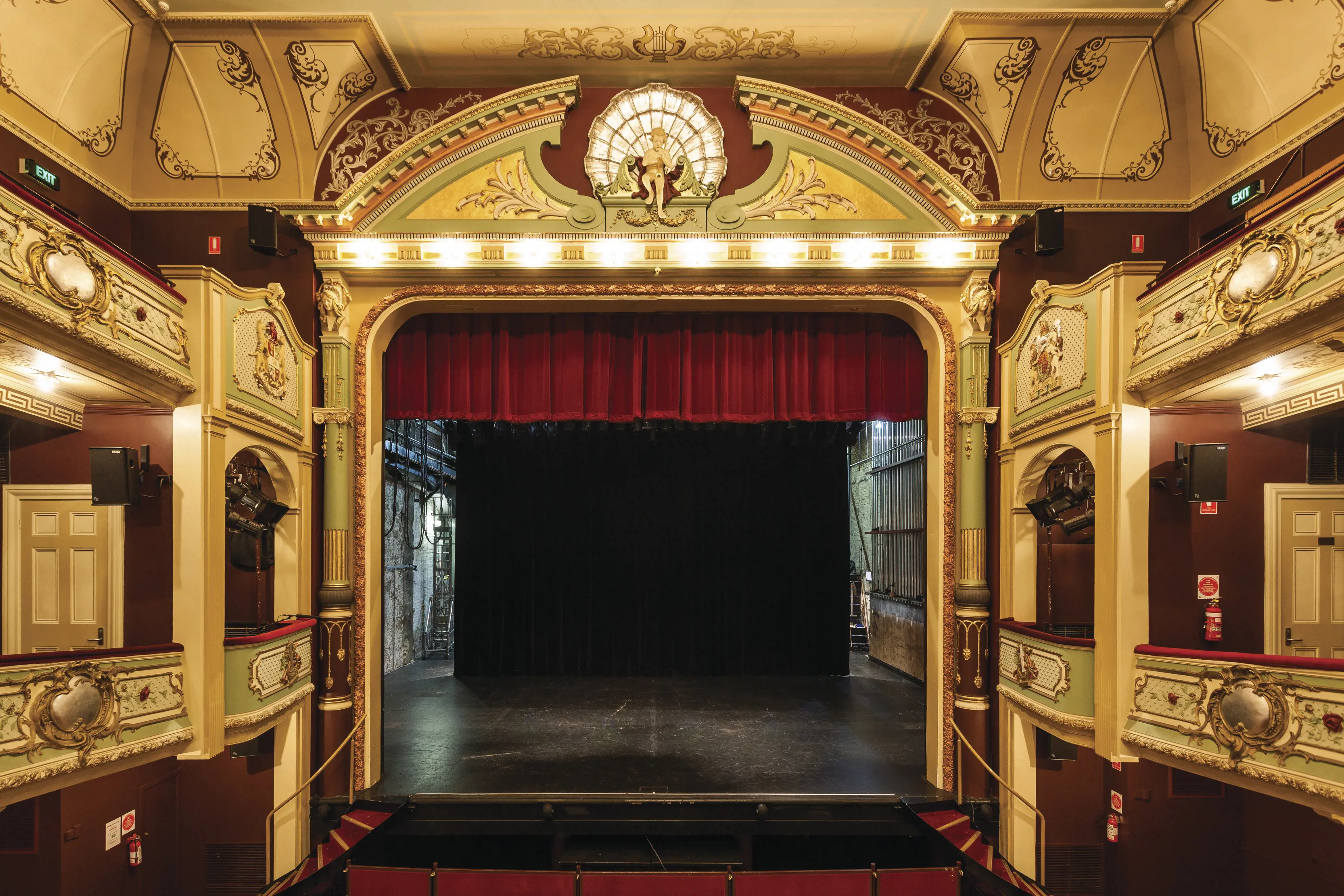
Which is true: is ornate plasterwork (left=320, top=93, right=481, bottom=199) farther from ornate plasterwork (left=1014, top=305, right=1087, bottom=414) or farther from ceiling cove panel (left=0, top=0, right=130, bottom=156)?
ornate plasterwork (left=1014, top=305, right=1087, bottom=414)

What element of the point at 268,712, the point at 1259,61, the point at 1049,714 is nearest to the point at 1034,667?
the point at 1049,714

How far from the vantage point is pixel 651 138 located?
5957 mm

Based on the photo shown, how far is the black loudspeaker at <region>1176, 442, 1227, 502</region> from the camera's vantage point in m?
4.19

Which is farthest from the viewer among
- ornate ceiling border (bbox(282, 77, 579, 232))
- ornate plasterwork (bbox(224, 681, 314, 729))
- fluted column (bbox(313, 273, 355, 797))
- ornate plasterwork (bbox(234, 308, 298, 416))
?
ornate ceiling border (bbox(282, 77, 579, 232))

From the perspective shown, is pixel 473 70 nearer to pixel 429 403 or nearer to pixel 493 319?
pixel 493 319

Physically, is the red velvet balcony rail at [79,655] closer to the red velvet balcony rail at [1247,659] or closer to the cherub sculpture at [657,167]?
the cherub sculpture at [657,167]

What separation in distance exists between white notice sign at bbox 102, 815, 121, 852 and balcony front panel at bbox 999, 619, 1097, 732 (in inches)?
256

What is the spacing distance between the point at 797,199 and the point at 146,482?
5.23 meters

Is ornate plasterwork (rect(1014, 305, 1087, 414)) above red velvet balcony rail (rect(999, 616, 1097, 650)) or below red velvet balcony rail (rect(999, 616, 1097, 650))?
above

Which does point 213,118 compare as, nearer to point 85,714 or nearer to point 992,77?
point 85,714

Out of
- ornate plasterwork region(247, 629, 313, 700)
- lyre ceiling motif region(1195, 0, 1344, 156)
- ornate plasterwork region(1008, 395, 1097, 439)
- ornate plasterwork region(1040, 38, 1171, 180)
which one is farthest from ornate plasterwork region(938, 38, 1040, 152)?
ornate plasterwork region(247, 629, 313, 700)

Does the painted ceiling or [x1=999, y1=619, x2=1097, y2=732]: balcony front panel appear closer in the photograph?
[x1=999, y1=619, x2=1097, y2=732]: balcony front panel

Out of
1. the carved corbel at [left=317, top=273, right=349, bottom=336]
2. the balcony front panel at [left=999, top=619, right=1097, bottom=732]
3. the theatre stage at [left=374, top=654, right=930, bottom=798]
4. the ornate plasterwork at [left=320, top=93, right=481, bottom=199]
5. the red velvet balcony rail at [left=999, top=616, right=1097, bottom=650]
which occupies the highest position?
the ornate plasterwork at [left=320, top=93, right=481, bottom=199]

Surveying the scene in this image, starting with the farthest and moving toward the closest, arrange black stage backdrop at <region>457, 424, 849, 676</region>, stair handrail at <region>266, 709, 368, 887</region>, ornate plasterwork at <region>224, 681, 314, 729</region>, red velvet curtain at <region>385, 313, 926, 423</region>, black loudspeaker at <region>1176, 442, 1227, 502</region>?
black stage backdrop at <region>457, 424, 849, 676</region> < red velvet curtain at <region>385, 313, 926, 423</region> < stair handrail at <region>266, 709, 368, 887</region> < ornate plasterwork at <region>224, 681, 314, 729</region> < black loudspeaker at <region>1176, 442, 1227, 502</region>
